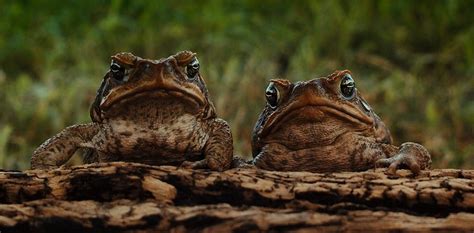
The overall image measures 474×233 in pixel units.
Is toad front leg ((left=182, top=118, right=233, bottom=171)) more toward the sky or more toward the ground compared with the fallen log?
more toward the sky

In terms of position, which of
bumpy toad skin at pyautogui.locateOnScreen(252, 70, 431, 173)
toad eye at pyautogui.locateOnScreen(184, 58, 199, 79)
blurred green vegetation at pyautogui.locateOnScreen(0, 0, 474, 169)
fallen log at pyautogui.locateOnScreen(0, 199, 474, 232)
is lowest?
fallen log at pyautogui.locateOnScreen(0, 199, 474, 232)

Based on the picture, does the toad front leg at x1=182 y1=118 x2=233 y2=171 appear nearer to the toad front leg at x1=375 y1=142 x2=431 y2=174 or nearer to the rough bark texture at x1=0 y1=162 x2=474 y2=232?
the rough bark texture at x1=0 y1=162 x2=474 y2=232

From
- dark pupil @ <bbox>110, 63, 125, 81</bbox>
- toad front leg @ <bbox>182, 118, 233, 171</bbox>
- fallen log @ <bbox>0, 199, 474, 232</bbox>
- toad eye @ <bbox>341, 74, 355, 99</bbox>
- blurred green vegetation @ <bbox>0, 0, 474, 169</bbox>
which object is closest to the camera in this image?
fallen log @ <bbox>0, 199, 474, 232</bbox>

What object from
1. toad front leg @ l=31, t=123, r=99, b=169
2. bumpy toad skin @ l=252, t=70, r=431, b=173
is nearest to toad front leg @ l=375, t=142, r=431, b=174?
bumpy toad skin @ l=252, t=70, r=431, b=173

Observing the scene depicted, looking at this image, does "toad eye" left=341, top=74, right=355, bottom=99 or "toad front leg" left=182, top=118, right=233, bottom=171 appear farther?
"toad eye" left=341, top=74, right=355, bottom=99

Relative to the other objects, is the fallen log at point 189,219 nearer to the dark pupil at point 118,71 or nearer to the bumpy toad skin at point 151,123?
the bumpy toad skin at point 151,123

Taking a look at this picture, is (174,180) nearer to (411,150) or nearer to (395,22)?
(411,150)

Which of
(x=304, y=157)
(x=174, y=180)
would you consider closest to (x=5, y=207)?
(x=174, y=180)
